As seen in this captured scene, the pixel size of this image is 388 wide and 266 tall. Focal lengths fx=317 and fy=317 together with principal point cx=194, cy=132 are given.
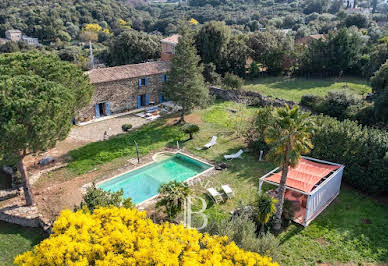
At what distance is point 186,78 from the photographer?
3144 cm

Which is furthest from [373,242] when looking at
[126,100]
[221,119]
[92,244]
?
[126,100]

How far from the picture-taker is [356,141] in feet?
68.5

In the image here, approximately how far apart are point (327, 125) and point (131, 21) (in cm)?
11556

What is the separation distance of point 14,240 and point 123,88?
20.9m

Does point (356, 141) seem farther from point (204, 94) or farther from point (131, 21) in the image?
point (131, 21)

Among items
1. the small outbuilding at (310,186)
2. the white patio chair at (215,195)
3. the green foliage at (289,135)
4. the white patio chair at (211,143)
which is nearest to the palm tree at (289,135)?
the green foliage at (289,135)

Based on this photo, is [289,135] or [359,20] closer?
[289,135]

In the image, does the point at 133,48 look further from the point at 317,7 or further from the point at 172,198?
the point at 317,7

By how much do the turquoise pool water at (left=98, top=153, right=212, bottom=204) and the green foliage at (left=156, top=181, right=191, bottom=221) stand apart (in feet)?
12.9

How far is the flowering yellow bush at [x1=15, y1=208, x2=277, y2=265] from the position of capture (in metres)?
9.02

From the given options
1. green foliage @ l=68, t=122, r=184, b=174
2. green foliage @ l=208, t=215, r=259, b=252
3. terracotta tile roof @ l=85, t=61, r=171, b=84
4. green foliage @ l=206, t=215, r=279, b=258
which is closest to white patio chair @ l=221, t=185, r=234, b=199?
green foliage @ l=208, t=215, r=259, b=252

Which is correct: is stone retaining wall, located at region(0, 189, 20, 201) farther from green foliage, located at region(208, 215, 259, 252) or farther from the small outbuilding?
the small outbuilding

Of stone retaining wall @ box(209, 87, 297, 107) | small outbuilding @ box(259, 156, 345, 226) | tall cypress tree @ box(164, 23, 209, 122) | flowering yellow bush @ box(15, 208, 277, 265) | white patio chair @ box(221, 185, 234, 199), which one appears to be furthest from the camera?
stone retaining wall @ box(209, 87, 297, 107)

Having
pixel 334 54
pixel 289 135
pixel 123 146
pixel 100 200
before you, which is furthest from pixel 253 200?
pixel 334 54
